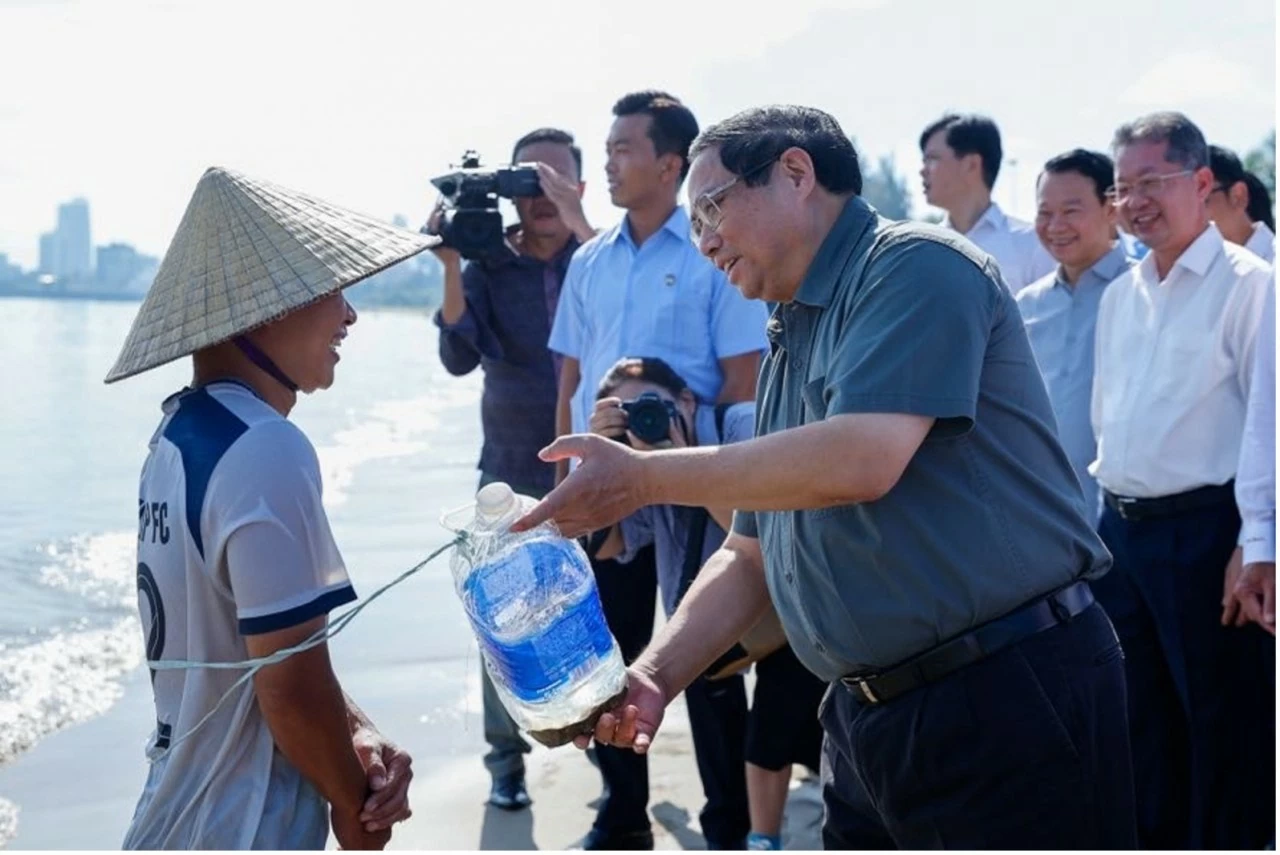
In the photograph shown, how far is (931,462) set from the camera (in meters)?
2.54

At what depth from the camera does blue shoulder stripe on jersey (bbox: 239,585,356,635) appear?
2398 mm

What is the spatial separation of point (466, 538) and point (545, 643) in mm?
228

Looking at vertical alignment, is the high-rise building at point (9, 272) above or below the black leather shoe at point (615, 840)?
below

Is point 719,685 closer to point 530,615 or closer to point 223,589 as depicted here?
point 530,615

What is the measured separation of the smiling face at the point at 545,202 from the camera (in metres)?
5.76

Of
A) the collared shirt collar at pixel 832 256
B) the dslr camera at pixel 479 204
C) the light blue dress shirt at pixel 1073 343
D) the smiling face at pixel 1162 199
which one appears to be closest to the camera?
the collared shirt collar at pixel 832 256

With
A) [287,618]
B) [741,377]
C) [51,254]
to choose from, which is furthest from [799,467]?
[51,254]

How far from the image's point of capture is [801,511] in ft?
8.79

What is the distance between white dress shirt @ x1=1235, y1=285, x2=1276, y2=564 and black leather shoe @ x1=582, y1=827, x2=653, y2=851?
2.08 metres

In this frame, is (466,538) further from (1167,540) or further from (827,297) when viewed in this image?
(1167,540)

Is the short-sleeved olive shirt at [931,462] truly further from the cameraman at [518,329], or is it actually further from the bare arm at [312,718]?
the cameraman at [518,329]

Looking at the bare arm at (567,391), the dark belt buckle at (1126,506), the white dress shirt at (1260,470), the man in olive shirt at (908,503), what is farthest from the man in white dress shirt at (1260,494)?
the bare arm at (567,391)

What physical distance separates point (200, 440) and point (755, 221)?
103 centimetres

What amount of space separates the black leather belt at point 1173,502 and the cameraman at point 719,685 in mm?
1092
